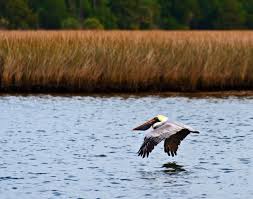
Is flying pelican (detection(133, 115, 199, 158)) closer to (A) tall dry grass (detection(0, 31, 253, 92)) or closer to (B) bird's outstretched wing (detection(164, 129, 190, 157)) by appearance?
(B) bird's outstretched wing (detection(164, 129, 190, 157))

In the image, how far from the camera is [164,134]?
37.7 ft

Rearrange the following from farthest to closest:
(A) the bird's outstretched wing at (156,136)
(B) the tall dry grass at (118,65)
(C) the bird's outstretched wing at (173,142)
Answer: (B) the tall dry grass at (118,65), (C) the bird's outstretched wing at (173,142), (A) the bird's outstretched wing at (156,136)

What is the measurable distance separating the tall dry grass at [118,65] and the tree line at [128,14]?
3035 centimetres

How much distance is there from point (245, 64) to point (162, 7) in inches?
1840

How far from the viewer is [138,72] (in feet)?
68.9

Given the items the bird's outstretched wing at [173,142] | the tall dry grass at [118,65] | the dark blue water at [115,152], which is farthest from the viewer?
the tall dry grass at [118,65]

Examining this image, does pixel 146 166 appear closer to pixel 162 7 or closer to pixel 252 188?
pixel 252 188

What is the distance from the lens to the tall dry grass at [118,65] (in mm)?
20797

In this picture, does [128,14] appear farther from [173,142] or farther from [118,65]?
[173,142]

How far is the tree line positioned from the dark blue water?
33.7 m

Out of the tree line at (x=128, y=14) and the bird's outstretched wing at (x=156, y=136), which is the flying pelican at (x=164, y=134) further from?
the tree line at (x=128, y=14)

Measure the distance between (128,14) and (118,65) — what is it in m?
41.5

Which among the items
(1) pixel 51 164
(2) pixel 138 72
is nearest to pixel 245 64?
(2) pixel 138 72

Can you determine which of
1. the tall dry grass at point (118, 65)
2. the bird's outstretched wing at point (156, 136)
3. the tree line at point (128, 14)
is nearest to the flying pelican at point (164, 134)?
the bird's outstretched wing at point (156, 136)
